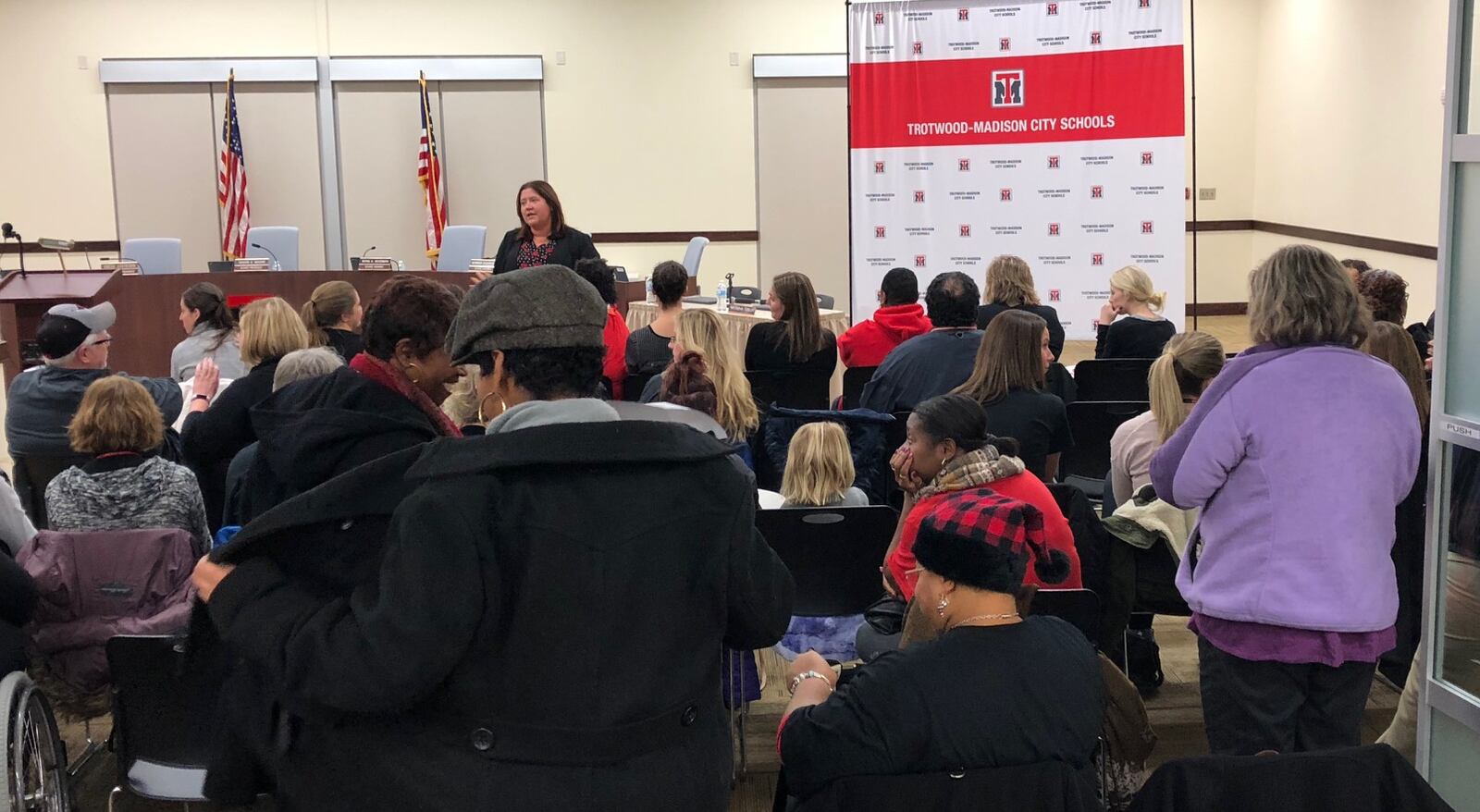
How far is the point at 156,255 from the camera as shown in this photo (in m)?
10.8

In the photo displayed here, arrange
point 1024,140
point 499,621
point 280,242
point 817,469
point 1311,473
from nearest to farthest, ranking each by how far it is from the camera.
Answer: point 499,621 → point 1311,473 → point 817,469 → point 1024,140 → point 280,242

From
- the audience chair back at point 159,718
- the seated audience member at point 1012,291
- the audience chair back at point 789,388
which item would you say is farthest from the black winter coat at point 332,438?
the seated audience member at point 1012,291

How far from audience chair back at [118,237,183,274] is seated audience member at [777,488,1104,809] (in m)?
10.2

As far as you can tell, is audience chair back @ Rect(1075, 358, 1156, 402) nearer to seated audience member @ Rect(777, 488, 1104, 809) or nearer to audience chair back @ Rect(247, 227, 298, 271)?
seated audience member @ Rect(777, 488, 1104, 809)

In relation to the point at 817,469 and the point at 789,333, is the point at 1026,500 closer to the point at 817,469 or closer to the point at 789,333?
the point at 817,469

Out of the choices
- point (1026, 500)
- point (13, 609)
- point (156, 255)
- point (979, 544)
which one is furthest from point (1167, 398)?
point (156, 255)

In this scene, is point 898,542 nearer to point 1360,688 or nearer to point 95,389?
point 1360,688

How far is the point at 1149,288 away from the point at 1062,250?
239cm

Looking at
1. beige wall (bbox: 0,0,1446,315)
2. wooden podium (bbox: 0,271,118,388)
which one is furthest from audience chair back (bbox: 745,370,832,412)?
beige wall (bbox: 0,0,1446,315)

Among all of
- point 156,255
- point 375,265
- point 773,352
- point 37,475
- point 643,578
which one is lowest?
point 37,475

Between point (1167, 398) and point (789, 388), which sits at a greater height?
point (1167, 398)

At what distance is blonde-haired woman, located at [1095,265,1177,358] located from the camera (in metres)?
5.77

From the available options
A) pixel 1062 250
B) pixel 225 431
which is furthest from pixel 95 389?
pixel 1062 250

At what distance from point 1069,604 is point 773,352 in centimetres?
309
